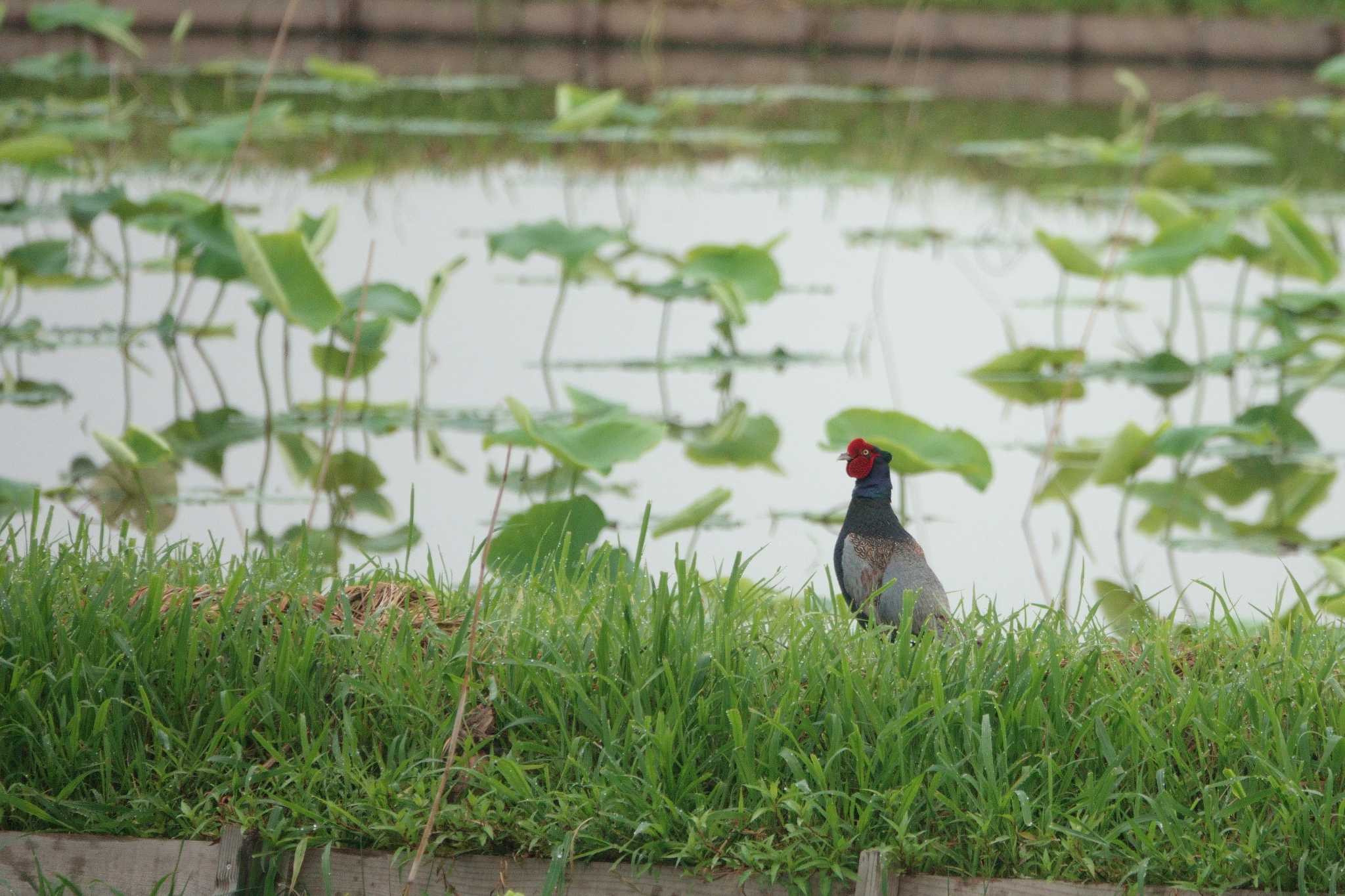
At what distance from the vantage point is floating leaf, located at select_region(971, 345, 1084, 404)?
488 centimetres

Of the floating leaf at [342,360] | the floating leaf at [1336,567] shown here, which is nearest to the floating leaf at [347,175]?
the floating leaf at [342,360]

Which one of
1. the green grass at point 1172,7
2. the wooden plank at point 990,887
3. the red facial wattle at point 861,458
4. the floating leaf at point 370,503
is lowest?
the wooden plank at point 990,887

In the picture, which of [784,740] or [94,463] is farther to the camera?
[94,463]

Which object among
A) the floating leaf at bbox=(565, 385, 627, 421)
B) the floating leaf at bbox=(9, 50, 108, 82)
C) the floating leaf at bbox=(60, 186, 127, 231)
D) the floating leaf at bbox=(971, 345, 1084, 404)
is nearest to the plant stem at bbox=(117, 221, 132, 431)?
the floating leaf at bbox=(60, 186, 127, 231)

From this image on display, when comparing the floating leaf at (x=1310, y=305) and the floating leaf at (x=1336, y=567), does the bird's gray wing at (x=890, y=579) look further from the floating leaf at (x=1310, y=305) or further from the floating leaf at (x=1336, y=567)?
the floating leaf at (x=1310, y=305)

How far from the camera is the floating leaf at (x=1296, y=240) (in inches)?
166

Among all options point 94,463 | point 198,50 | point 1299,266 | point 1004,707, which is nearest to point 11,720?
point 1004,707

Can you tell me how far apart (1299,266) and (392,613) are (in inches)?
128

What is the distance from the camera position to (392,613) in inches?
86.7

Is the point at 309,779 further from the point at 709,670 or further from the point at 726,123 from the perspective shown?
the point at 726,123

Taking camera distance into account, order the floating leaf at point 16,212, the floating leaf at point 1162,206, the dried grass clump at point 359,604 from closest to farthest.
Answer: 1. the dried grass clump at point 359,604
2. the floating leaf at point 1162,206
3. the floating leaf at point 16,212

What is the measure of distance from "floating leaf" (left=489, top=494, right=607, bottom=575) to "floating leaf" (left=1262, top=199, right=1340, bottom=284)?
2.27m

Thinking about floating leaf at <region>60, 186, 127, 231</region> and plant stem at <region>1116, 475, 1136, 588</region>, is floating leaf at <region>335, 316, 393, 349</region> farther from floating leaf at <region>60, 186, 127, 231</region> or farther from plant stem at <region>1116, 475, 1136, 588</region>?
plant stem at <region>1116, 475, 1136, 588</region>

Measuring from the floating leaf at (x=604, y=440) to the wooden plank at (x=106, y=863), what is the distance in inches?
54.0
